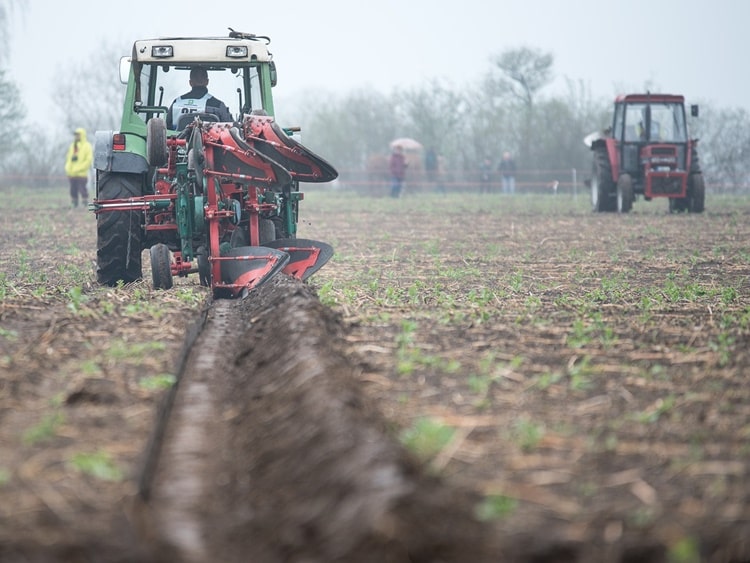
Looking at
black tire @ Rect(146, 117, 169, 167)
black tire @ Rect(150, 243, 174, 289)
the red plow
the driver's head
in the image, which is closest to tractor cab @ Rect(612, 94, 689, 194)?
the driver's head

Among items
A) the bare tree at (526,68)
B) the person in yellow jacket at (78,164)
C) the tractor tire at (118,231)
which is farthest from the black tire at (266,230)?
the bare tree at (526,68)

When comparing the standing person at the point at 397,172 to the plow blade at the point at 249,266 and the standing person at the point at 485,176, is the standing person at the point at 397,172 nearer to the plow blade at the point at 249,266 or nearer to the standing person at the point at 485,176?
the standing person at the point at 485,176

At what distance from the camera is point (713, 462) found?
463 centimetres

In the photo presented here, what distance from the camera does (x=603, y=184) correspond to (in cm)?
2388

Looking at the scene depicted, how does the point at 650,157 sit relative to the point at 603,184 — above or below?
above

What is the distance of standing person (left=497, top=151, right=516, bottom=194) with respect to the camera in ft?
132

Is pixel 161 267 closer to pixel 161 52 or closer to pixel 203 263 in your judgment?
pixel 203 263

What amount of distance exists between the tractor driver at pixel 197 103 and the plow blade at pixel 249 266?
1.75 m

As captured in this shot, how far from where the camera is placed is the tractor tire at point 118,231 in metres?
10.4

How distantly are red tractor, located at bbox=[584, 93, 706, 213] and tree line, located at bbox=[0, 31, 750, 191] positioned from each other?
14916 mm

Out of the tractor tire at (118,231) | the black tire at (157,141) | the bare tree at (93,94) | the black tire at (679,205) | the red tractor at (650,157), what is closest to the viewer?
the black tire at (157,141)

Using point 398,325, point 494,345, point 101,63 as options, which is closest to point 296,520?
point 494,345

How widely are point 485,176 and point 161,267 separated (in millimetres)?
32048

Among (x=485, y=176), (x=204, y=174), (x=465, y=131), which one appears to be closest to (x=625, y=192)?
(x=204, y=174)
